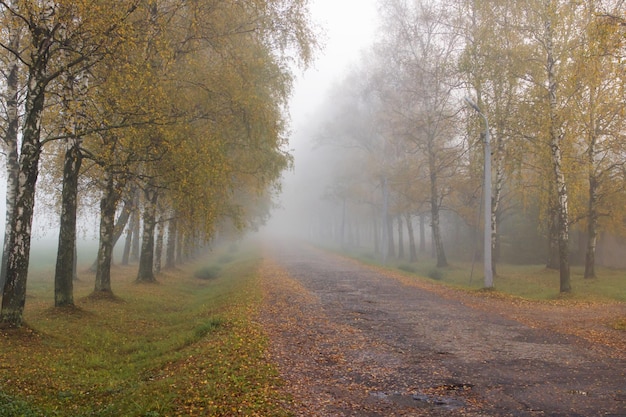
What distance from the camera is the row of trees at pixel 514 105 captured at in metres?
17.2

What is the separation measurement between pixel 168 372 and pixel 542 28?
17.5m

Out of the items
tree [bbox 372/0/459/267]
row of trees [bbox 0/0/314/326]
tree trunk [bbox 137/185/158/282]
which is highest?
tree [bbox 372/0/459/267]

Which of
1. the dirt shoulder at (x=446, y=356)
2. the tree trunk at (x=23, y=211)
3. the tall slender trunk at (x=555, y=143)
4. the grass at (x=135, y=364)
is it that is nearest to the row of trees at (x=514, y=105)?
the tall slender trunk at (x=555, y=143)

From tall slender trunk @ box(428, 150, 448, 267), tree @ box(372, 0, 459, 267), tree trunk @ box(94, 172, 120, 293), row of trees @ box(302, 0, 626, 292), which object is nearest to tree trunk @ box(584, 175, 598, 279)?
row of trees @ box(302, 0, 626, 292)

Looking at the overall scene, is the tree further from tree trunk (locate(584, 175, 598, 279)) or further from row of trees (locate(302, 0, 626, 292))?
tree trunk (locate(584, 175, 598, 279))

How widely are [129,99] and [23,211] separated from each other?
359 centimetres

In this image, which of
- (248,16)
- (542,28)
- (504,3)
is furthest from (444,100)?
(248,16)

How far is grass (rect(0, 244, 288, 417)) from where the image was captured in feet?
21.1

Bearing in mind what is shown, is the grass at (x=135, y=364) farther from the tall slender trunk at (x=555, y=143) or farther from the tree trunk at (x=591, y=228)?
the tree trunk at (x=591, y=228)

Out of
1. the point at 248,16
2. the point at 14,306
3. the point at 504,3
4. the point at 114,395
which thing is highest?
the point at 504,3

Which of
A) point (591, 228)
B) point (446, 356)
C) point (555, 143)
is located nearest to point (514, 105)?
point (555, 143)

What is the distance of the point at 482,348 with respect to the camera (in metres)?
9.16

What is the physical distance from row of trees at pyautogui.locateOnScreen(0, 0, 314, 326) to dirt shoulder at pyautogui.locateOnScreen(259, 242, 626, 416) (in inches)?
198

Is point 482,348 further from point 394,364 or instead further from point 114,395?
point 114,395
